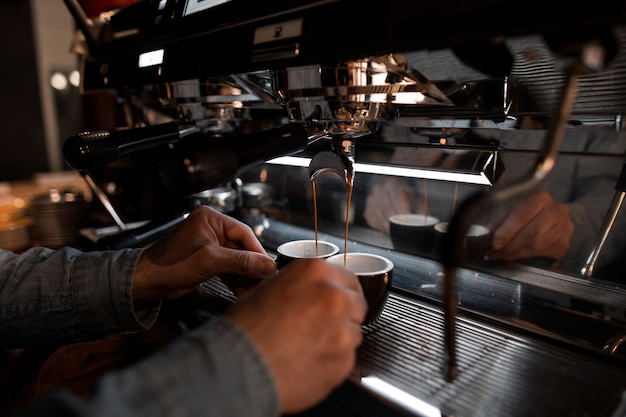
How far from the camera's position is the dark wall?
3.42 m

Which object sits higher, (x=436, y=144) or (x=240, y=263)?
(x=436, y=144)

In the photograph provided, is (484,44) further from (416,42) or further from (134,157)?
(134,157)

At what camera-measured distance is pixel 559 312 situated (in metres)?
0.56

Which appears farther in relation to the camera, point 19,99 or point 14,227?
point 19,99

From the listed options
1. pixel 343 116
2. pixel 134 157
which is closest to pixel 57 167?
pixel 134 157

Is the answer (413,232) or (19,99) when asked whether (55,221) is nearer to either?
(413,232)

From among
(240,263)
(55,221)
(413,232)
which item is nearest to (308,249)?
(240,263)

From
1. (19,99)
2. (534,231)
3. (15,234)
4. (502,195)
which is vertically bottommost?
(15,234)

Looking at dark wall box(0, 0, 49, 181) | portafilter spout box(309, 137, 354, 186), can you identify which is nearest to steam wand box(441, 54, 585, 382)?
portafilter spout box(309, 137, 354, 186)

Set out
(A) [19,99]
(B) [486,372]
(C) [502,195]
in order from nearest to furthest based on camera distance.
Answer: (C) [502,195] → (B) [486,372] → (A) [19,99]

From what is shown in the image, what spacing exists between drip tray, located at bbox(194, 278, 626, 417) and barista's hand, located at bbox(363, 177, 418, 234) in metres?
0.25

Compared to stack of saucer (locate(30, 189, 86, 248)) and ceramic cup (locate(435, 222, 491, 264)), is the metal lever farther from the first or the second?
stack of saucer (locate(30, 189, 86, 248))

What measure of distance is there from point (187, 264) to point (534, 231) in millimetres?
501

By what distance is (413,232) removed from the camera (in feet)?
2.47
